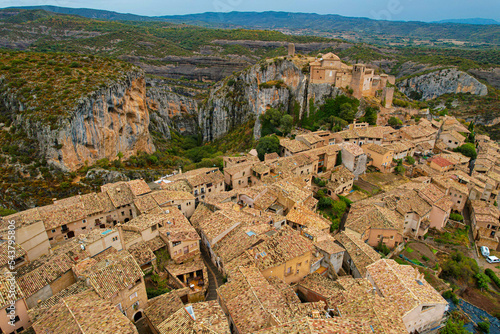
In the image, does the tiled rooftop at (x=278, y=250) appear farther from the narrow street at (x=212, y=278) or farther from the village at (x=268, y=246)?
the narrow street at (x=212, y=278)

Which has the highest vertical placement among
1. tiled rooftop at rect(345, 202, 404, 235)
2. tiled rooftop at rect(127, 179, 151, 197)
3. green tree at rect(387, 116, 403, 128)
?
green tree at rect(387, 116, 403, 128)

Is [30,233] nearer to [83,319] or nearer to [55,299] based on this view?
[55,299]

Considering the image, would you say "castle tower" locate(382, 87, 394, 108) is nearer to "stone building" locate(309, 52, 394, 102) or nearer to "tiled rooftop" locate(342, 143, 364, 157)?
"stone building" locate(309, 52, 394, 102)

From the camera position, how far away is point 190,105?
12006cm

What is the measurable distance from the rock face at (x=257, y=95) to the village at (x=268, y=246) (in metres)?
21.6

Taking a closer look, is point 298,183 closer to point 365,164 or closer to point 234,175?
point 234,175

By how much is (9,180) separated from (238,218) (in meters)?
42.0

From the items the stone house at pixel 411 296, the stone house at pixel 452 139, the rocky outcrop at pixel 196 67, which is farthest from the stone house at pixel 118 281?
the rocky outcrop at pixel 196 67

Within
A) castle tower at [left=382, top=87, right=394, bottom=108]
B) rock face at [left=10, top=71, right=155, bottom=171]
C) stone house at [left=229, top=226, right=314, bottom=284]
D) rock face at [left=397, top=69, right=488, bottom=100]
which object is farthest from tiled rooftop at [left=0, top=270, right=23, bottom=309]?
rock face at [left=397, top=69, right=488, bottom=100]

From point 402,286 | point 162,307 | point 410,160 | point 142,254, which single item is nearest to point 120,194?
point 142,254

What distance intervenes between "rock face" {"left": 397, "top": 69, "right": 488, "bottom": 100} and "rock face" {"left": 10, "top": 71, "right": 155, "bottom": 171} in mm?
120169

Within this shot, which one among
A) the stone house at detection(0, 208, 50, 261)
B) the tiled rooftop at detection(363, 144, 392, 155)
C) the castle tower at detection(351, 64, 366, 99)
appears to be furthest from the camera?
the castle tower at detection(351, 64, 366, 99)

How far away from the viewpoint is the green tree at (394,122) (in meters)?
62.4

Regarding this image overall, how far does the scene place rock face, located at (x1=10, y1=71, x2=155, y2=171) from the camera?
2082 inches
